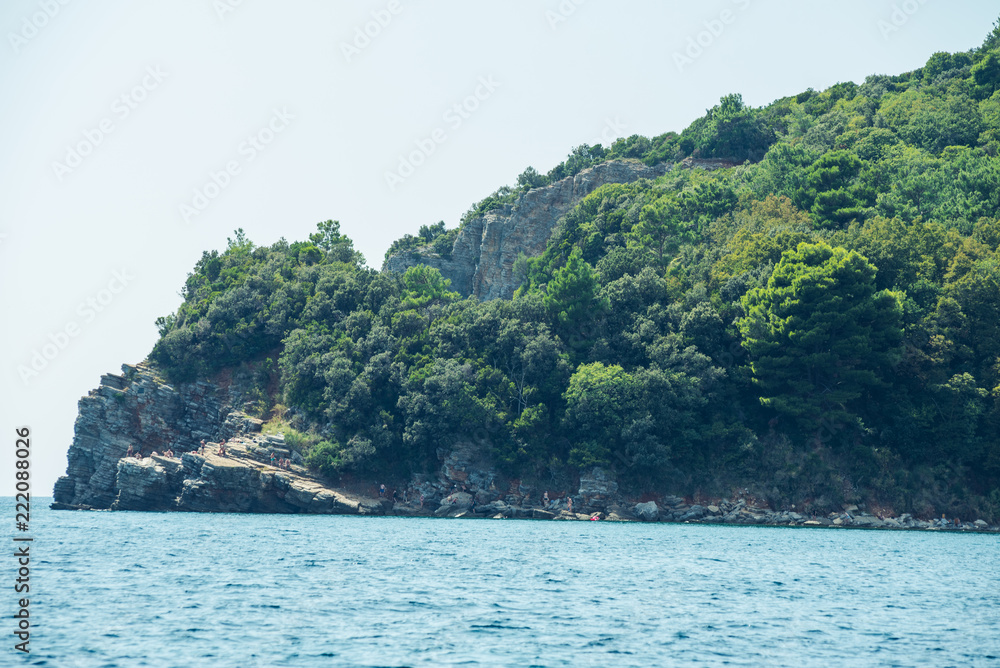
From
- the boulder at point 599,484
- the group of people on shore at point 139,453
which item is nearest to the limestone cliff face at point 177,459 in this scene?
the group of people on shore at point 139,453

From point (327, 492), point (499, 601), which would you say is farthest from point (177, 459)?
point (499, 601)

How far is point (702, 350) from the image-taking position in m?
68.1

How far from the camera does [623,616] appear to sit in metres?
23.7

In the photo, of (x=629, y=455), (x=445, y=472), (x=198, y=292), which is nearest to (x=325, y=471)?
(x=445, y=472)

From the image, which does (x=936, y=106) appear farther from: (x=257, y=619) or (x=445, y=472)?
(x=257, y=619)

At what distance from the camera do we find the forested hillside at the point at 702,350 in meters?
61.7

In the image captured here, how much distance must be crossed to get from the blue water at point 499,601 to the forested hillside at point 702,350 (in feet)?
60.0

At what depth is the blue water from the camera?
19.4 metres

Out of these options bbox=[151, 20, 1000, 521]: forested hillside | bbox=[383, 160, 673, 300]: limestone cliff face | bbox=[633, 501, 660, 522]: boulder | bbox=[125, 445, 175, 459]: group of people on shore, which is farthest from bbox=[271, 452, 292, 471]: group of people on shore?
bbox=[383, 160, 673, 300]: limestone cliff face

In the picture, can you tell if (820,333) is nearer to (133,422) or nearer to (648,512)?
(648,512)

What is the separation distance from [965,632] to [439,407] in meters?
47.4

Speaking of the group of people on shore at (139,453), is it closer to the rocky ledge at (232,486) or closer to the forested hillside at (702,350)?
the rocky ledge at (232,486)

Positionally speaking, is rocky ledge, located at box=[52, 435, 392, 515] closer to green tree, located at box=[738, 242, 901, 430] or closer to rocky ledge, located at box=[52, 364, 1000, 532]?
rocky ledge, located at box=[52, 364, 1000, 532]

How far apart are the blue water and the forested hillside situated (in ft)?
60.0
